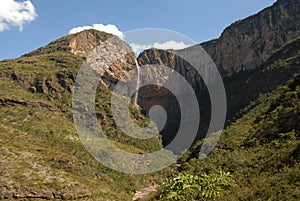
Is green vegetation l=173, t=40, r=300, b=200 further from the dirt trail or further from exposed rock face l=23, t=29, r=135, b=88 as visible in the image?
exposed rock face l=23, t=29, r=135, b=88

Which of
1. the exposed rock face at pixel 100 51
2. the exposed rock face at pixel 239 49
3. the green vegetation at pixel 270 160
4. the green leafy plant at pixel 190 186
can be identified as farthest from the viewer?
the exposed rock face at pixel 100 51

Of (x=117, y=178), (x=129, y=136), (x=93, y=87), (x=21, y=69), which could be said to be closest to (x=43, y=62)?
(x=21, y=69)

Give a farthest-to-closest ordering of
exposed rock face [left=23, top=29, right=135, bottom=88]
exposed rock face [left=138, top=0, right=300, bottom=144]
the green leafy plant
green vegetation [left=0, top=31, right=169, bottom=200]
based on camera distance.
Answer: exposed rock face [left=23, top=29, right=135, bottom=88], exposed rock face [left=138, top=0, right=300, bottom=144], green vegetation [left=0, top=31, right=169, bottom=200], the green leafy plant

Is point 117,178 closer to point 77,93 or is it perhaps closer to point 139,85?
point 77,93

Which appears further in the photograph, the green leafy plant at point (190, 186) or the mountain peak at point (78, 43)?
the mountain peak at point (78, 43)

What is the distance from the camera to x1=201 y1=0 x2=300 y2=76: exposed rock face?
131 meters

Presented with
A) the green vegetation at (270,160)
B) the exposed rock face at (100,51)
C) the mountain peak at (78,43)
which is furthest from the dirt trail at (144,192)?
the mountain peak at (78,43)

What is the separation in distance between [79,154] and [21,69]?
53.7 meters

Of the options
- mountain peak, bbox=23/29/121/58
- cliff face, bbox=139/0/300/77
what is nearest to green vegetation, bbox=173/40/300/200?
cliff face, bbox=139/0/300/77

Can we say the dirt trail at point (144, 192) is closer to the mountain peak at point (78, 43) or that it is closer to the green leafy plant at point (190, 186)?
the green leafy plant at point (190, 186)

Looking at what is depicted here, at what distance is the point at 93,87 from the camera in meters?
127

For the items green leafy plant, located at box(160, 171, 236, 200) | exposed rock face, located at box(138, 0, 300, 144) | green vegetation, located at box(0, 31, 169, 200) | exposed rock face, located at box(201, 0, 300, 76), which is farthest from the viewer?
exposed rock face, located at box(138, 0, 300, 144)

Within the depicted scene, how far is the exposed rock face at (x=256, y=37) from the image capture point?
131000 millimetres

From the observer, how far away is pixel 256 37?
5655 inches
